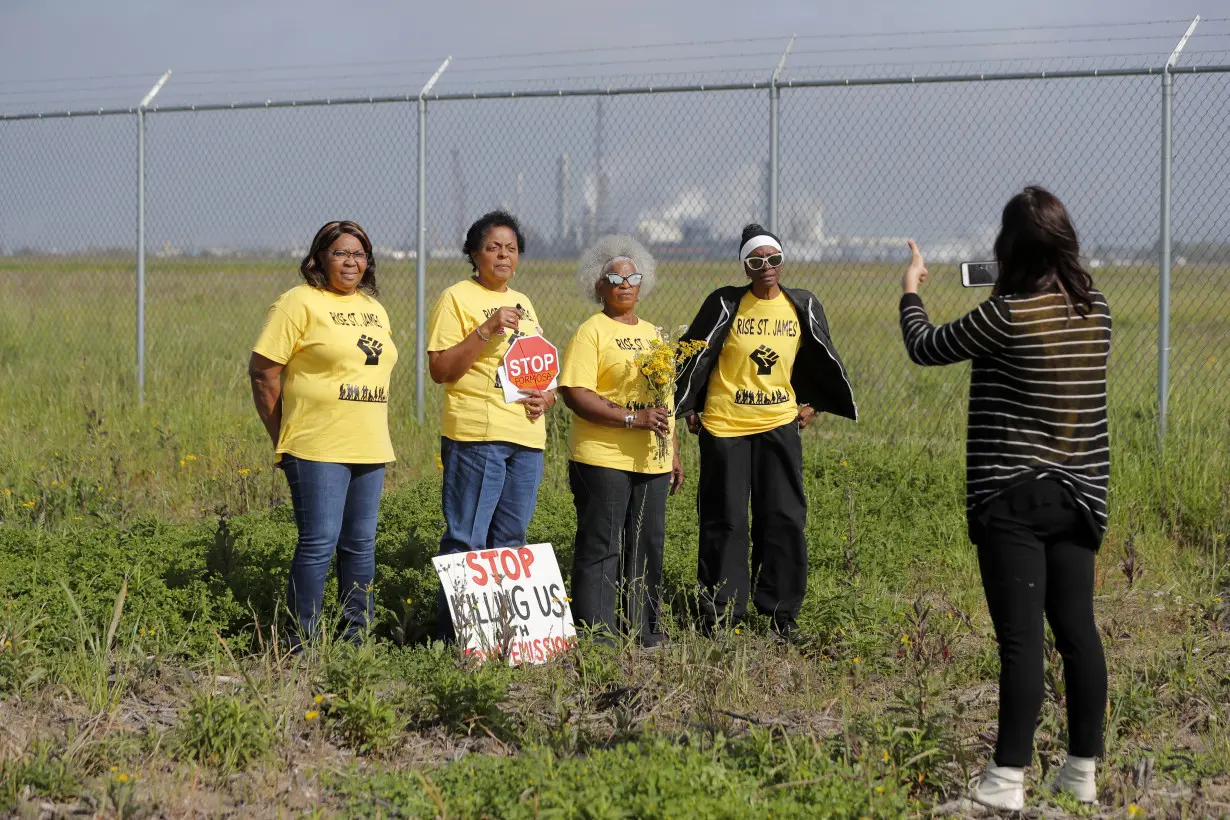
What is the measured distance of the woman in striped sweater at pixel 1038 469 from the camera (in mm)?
3621

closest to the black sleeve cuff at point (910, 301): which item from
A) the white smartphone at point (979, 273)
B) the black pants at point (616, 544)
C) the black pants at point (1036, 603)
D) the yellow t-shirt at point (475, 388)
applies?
the white smartphone at point (979, 273)

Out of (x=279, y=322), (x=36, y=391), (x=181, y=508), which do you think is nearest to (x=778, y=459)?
(x=279, y=322)

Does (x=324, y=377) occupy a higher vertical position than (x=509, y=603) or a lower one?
higher

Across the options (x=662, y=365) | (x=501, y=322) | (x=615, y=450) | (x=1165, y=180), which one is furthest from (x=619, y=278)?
(x=1165, y=180)

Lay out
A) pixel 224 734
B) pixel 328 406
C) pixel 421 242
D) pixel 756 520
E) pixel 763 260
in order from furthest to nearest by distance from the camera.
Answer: pixel 421 242 → pixel 756 520 → pixel 763 260 → pixel 328 406 → pixel 224 734

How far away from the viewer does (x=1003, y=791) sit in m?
3.63

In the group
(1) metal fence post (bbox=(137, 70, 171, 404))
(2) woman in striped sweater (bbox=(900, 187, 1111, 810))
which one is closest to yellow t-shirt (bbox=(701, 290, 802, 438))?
(2) woman in striped sweater (bbox=(900, 187, 1111, 810))

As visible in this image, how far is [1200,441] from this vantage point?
741cm

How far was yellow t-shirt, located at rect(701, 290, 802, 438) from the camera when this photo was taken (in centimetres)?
546

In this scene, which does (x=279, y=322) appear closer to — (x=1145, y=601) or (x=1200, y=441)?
(x=1145, y=601)

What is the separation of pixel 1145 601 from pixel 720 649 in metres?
2.55

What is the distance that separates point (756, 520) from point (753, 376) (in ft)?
2.13

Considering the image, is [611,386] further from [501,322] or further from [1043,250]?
[1043,250]

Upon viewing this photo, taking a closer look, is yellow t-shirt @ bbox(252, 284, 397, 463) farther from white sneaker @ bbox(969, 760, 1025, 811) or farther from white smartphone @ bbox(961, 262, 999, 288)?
white sneaker @ bbox(969, 760, 1025, 811)
